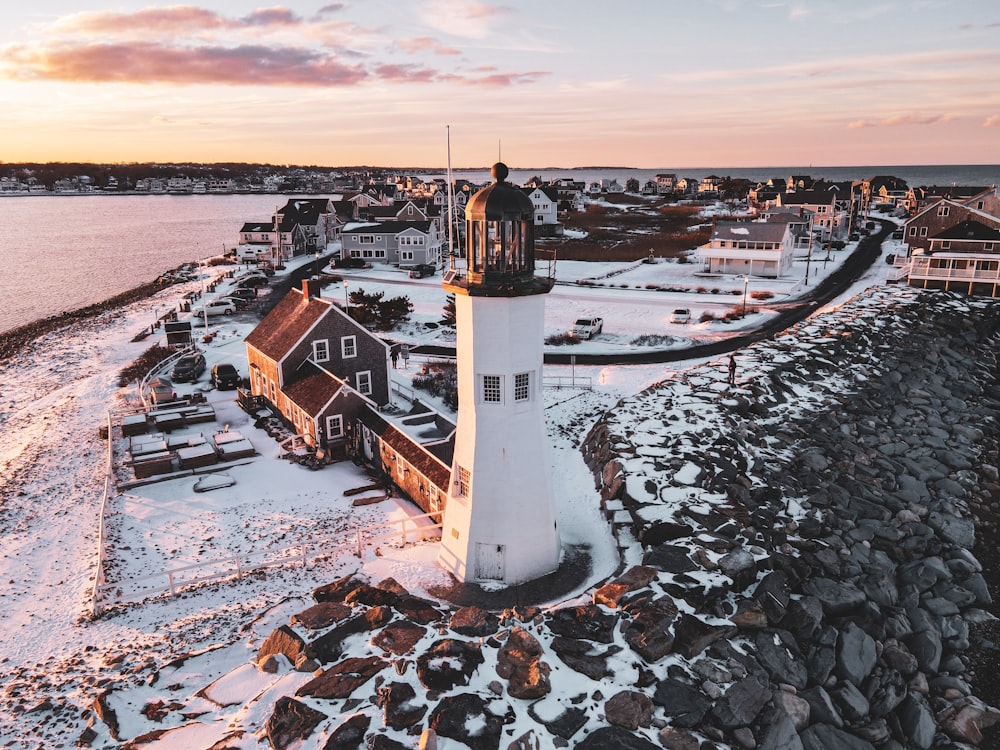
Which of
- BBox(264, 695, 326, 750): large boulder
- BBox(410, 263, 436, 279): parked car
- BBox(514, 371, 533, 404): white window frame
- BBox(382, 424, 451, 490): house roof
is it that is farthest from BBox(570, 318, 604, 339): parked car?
BBox(264, 695, 326, 750): large boulder

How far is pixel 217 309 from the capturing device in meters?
56.8

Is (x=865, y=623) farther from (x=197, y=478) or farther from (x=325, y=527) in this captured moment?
(x=197, y=478)

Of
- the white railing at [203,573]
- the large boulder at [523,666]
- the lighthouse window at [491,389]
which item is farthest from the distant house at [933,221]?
the large boulder at [523,666]

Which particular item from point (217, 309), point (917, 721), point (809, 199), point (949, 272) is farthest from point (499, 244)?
point (809, 199)

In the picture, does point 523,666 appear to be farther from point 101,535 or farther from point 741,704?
point 101,535

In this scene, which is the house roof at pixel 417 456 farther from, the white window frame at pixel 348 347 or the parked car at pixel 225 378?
the parked car at pixel 225 378

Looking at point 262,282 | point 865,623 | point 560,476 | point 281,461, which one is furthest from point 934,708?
point 262,282

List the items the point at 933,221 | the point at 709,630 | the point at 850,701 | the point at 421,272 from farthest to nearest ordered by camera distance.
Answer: the point at 421,272 → the point at 933,221 → the point at 709,630 → the point at 850,701

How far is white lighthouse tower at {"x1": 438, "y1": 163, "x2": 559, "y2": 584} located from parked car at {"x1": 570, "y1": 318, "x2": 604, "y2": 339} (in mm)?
26917

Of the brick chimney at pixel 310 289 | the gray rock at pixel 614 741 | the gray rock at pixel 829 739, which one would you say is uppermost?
the brick chimney at pixel 310 289

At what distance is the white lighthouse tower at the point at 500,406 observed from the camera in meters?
15.5

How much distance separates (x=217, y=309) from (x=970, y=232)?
2489 inches

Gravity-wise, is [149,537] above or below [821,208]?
below

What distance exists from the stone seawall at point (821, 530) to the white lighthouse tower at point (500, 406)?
3.32m
